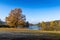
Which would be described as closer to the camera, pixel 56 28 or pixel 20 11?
pixel 56 28

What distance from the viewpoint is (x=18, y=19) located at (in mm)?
64125

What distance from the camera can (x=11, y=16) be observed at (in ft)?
208

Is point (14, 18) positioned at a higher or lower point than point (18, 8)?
lower

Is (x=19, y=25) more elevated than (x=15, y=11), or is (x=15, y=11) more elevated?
(x=15, y=11)

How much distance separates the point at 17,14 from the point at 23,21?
375 centimetres

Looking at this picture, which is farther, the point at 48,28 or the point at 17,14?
the point at 17,14

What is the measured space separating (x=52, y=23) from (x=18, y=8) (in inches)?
572

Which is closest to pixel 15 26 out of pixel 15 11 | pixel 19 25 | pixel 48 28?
pixel 19 25

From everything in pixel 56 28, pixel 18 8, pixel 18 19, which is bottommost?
pixel 56 28

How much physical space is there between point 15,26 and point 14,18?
3.12 m

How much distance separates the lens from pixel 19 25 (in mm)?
62969

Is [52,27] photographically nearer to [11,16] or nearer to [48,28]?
[48,28]

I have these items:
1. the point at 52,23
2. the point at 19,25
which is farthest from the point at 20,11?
the point at 52,23

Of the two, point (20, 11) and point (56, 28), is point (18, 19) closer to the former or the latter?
point (20, 11)
